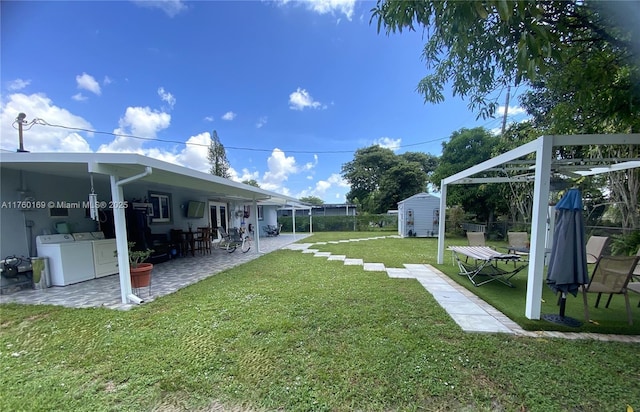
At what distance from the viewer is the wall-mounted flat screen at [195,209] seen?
985cm

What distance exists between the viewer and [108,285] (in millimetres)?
5102

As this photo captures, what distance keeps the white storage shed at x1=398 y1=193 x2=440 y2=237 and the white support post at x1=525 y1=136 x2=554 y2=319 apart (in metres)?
12.5

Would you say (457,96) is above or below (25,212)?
above

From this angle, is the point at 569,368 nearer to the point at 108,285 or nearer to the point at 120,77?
the point at 108,285

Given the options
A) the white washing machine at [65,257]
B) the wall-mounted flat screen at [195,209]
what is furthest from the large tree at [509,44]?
the wall-mounted flat screen at [195,209]

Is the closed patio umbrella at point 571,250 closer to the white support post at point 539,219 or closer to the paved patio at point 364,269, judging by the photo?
the white support post at point 539,219

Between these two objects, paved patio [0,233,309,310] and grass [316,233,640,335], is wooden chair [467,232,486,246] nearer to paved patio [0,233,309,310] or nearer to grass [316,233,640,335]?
grass [316,233,640,335]

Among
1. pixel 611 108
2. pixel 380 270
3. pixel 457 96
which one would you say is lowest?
pixel 380 270

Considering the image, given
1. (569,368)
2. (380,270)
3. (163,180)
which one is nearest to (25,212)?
(163,180)

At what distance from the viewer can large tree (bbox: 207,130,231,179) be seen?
2956 centimetres

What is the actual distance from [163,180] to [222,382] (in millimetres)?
4610

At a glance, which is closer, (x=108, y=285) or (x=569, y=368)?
(x=569, y=368)

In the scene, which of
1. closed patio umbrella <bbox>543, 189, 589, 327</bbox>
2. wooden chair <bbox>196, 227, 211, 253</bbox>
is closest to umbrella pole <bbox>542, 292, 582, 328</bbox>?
closed patio umbrella <bbox>543, 189, 589, 327</bbox>

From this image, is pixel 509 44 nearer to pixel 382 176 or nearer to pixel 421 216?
pixel 421 216
